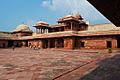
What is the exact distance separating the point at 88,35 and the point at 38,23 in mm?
17715

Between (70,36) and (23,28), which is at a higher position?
(23,28)

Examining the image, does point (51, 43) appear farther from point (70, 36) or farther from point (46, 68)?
point (46, 68)

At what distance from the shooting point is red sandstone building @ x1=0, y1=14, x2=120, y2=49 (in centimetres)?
2962

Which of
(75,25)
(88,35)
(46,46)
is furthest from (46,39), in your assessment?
(88,35)

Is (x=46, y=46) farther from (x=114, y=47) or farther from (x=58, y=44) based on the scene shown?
(x=114, y=47)

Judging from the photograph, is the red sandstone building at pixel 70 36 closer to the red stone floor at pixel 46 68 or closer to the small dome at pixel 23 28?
the small dome at pixel 23 28

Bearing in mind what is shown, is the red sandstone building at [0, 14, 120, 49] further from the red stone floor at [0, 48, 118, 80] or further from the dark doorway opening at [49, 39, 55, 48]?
the red stone floor at [0, 48, 118, 80]

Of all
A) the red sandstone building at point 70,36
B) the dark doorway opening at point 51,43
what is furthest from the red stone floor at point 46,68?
the dark doorway opening at point 51,43

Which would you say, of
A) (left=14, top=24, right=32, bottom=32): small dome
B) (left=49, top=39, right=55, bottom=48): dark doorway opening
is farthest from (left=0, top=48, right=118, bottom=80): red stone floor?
(left=14, top=24, right=32, bottom=32): small dome

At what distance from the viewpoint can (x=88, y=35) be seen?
31688mm

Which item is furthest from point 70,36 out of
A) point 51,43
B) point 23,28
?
point 23,28

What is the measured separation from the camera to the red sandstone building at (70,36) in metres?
29.6

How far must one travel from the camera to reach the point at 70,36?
107 ft

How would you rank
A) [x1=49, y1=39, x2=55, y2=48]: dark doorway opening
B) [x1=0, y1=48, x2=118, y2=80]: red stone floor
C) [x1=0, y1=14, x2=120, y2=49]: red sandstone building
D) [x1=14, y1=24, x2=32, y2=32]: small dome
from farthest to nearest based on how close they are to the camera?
[x1=14, y1=24, x2=32, y2=32]: small dome → [x1=49, y1=39, x2=55, y2=48]: dark doorway opening → [x1=0, y1=14, x2=120, y2=49]: red sandstone building → [x1=0, y1=48, x2=118, y2=80]: red stone floor
